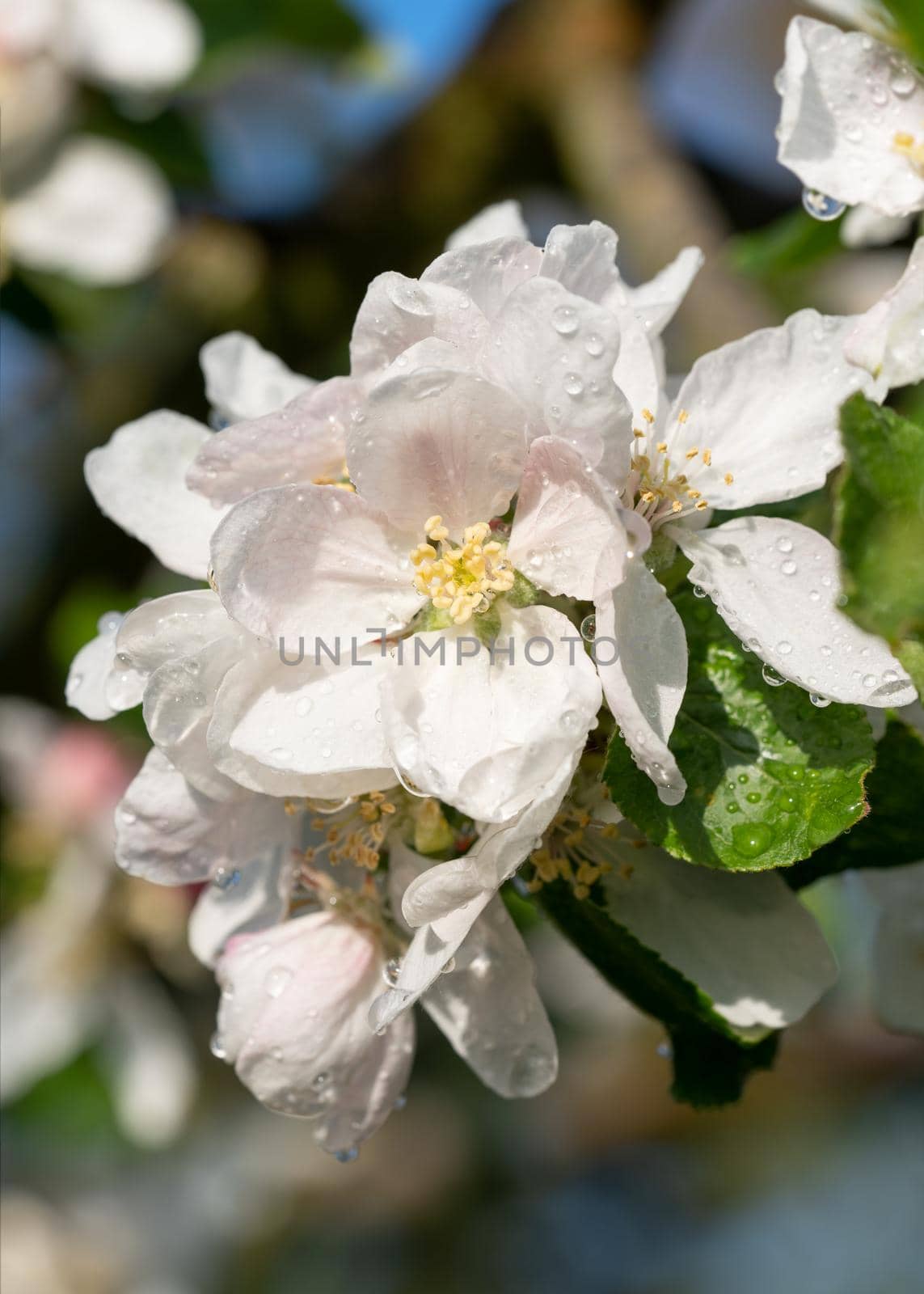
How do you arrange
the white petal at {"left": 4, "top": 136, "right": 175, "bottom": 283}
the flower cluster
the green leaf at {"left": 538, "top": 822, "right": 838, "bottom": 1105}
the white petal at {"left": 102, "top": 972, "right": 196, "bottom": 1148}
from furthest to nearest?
the white petal at {"left": 102, "top": 972, "right": 196, "bottom": 1148} < the white petal at {"left": 4, "top": 136, "right": 175, "bottom": 283} < the green leaf at {"left": 538, "top": 822, "right": 838, "bottom": 1105} < the flower cluster

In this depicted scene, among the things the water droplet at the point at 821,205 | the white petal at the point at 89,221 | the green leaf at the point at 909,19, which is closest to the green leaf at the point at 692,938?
the water droplet at the point at 821,205

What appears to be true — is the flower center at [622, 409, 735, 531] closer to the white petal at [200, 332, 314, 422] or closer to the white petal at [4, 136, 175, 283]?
the white petal at [200, 332, 314, 422]

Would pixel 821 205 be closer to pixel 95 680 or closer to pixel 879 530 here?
pixel 879 530

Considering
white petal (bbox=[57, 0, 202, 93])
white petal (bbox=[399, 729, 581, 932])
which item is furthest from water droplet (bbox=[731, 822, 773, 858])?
white petal (bbox=[57, 0, 202, 93])

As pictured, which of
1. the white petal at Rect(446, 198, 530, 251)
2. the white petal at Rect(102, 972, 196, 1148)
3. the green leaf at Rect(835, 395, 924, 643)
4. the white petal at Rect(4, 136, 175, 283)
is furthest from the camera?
the white petal at Rect(102, 972, 196, 1148)

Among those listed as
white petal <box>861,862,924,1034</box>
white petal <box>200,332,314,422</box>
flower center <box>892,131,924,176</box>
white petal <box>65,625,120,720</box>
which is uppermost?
flower center <box>892,131,924,176</box>

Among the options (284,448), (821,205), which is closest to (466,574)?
(284,448)
